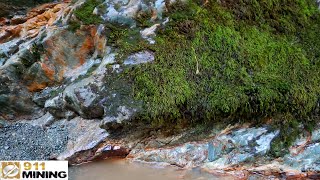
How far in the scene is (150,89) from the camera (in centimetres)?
329

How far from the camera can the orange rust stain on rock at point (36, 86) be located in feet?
13.3

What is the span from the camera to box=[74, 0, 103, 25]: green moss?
3.89 meters

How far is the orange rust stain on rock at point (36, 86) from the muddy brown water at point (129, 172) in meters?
1.19

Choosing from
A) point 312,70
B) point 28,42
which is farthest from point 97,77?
point 312,70

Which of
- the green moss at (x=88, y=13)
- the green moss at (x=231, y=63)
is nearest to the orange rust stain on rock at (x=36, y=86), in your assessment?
the green moss at (x=88, y=13)

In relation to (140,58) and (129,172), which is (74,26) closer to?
(140,58)

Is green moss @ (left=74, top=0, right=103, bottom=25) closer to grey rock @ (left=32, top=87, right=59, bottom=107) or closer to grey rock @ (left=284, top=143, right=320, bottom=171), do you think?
grey rock @ (left=32, top=87, right=59, bottom=107)

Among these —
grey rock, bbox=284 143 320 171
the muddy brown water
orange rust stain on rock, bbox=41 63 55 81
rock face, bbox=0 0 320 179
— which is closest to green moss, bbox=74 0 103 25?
rock face, bbox=0 0 320 179

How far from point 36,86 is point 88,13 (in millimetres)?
1078

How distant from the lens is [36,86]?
4078mm

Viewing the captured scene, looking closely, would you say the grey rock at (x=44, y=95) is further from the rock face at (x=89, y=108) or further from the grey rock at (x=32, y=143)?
the grey rock at (x=32, y=143)

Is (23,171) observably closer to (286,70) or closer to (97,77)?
(97,77)

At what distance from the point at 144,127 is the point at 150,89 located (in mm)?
374

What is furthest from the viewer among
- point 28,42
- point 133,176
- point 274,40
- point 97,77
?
point 28,42
